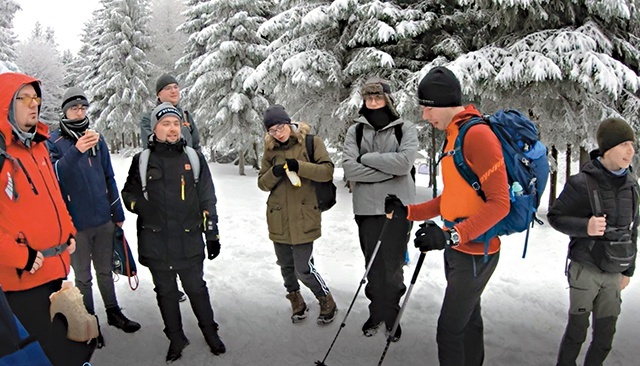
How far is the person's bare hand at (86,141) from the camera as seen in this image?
400 centimetres

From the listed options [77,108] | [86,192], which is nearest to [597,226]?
[86,192]

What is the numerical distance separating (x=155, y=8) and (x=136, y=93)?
8.69m

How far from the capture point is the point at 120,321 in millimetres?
4715

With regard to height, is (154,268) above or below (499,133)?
below

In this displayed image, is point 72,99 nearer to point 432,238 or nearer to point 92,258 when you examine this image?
point 92,258

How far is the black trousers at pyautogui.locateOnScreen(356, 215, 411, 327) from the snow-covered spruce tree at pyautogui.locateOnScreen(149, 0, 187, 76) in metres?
29.6

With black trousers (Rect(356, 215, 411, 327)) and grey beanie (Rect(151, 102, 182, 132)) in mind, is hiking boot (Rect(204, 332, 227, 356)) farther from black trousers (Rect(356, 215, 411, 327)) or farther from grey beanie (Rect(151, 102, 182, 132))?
grey beanie (Rect(151, 102, 182, 132))

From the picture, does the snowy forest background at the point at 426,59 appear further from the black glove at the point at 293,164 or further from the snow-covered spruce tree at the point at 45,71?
the snow-covered spruce tree at the point at 45,71

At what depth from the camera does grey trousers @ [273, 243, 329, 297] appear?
4.71 meters

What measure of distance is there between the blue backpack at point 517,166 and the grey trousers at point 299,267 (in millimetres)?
2229

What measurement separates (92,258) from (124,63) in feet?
91.4

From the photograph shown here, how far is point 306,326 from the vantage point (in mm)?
4809

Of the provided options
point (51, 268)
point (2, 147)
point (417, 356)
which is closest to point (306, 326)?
point (417, 356)

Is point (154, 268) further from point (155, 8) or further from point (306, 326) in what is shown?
point (155, 8)
